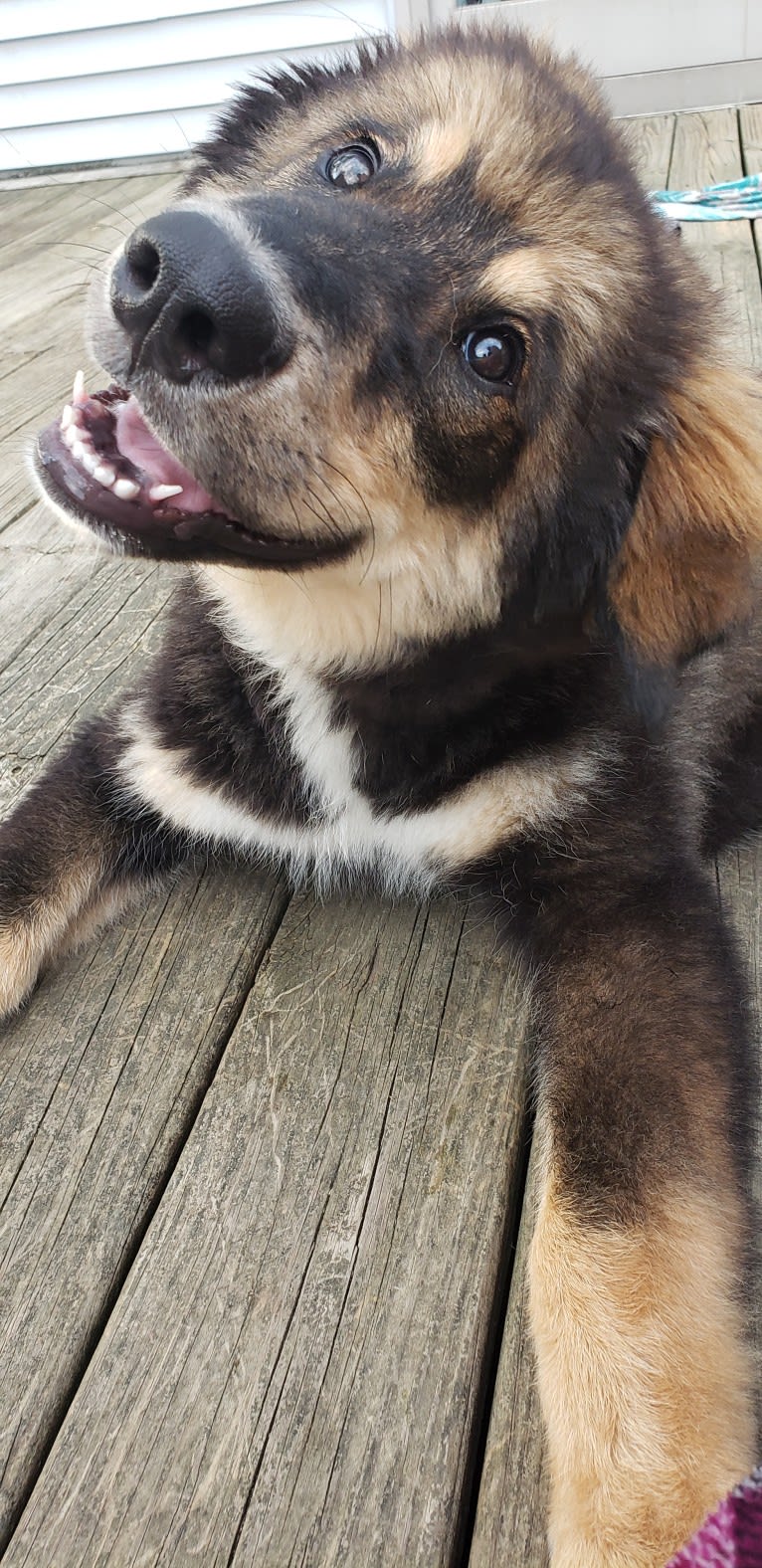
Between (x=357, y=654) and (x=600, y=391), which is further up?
(x=600, y=391)

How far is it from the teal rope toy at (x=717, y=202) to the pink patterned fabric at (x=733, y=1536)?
456 centimetres

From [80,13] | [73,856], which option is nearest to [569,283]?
[73,856]

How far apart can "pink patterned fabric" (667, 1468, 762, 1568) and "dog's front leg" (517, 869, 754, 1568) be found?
0.31 meters

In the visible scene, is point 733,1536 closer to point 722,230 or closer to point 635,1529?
point 635,1529

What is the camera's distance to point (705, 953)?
5.94 feet

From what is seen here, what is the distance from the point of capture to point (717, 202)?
4758 mm

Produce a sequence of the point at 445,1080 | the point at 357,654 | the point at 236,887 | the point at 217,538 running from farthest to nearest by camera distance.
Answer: the point at 236,887
the point at 357,654
the point at 445,1080
the point at 217,538

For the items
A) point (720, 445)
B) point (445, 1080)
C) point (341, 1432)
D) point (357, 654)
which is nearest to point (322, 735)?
point (357, 654)

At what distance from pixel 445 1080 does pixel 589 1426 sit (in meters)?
0.56

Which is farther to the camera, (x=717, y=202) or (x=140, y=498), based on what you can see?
(x=717, y=202)

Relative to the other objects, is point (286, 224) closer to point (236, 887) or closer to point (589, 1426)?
point (236, 887)

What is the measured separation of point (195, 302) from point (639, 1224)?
1.26 metres

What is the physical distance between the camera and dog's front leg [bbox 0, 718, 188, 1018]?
203cm

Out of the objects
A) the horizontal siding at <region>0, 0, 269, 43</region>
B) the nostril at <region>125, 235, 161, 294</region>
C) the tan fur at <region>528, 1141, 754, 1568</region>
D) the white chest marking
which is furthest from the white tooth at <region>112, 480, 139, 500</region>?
the horizontal siding at <region>0, 0, 269, 43</region>
